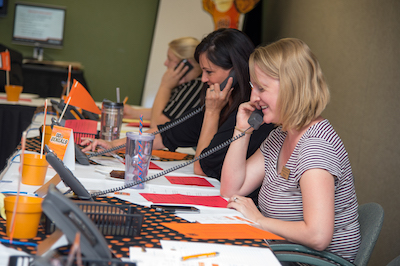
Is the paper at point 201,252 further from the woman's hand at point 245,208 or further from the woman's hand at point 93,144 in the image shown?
the woman's hand at point 93,144

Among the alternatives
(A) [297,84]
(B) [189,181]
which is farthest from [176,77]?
(A) [297,84]

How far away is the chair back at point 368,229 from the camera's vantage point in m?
1.34

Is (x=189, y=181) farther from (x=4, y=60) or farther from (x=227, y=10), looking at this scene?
(x=227, y=10)

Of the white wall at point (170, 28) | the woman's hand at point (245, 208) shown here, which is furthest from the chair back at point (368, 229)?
the white wall at point (170, 28)

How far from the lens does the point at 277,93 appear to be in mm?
1417

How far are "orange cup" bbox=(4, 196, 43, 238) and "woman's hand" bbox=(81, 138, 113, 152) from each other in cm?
105

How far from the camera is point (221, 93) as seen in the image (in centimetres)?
191

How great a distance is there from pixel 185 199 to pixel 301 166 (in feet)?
1.28

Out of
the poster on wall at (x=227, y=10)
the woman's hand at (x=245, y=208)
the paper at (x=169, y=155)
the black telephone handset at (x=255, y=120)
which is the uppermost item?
the poster on wall at (x=227, y=10)

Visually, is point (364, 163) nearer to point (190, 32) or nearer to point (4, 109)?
point (4, 109)

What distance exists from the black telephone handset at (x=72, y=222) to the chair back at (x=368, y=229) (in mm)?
925

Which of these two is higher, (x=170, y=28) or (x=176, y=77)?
(x=170, y=28)

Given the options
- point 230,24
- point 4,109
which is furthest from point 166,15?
point 4,109

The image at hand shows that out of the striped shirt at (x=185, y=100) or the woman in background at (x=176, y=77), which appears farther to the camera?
the woman in background at (x=176, y=77)
